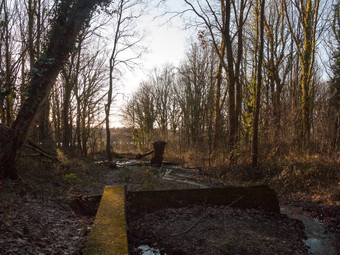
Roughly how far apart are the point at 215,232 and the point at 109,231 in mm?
2182

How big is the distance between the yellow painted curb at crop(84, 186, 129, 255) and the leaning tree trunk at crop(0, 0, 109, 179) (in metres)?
3.02

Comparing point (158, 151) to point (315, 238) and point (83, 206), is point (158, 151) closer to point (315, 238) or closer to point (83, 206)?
point (83, 206)

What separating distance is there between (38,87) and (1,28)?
3.69 meters

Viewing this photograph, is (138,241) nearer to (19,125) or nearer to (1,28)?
(19,125)

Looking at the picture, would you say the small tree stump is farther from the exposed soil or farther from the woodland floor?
the exposed soil

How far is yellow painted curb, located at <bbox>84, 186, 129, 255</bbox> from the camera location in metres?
2.83

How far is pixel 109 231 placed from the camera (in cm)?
337

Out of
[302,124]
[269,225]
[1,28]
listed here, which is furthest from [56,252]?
[302,124]

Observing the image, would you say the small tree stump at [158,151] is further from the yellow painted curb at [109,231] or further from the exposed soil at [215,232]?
the yellow painted curb at [109,231]

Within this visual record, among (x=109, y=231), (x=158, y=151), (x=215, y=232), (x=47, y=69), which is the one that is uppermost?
(x=47, y=69)

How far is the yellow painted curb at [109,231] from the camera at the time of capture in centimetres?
283

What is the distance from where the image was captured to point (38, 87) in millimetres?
6633

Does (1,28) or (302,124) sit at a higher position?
(1,28)

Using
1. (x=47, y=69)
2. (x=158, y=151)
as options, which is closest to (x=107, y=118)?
(x=158, y=151)
